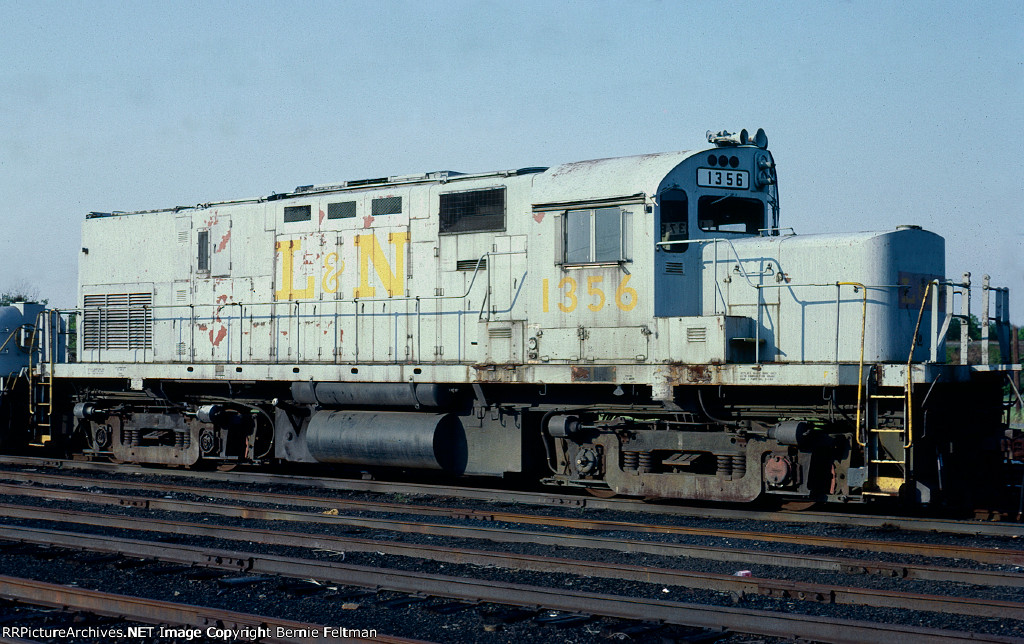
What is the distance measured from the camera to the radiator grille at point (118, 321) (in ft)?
49.8

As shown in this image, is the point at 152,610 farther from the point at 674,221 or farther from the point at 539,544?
the point at 674,221

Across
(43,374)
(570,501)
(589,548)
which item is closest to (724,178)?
(570,501)

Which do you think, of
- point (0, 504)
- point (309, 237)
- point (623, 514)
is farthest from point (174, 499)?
point (623, 514)

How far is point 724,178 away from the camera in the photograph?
11219 mm

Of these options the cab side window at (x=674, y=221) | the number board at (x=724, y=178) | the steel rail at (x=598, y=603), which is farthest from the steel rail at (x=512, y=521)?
the number board at (x=724, y=178)

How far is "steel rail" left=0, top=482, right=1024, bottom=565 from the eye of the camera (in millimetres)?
8609

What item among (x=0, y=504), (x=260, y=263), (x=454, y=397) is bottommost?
(x=0, y=504)

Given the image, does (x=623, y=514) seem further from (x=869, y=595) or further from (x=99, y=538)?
(x=99, y=538)

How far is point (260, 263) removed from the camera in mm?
14156

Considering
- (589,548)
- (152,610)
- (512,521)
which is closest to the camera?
(152,610)

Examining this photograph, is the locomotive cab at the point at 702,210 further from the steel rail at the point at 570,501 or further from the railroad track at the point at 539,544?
the railroad track at the point at 539,544

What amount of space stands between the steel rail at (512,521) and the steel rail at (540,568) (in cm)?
110

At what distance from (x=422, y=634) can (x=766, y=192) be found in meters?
7.08

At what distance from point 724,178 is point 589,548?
14.4ft
